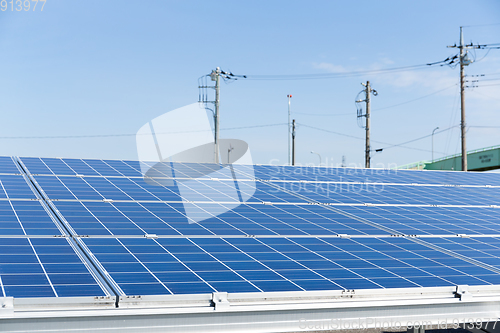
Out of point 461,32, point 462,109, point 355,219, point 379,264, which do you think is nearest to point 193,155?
point 355,219

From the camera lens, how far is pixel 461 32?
51750mm

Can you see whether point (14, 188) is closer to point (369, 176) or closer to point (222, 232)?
point (222, 232)

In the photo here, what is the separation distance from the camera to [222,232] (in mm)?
13375

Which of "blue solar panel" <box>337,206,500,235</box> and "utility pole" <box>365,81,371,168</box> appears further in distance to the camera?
"utility pole" <box>365,81,371,168</box>

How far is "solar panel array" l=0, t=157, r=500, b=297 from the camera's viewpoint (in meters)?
10.0

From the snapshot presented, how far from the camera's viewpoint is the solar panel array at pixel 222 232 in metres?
10.0

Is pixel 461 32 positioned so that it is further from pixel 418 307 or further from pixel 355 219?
pixel 418 307

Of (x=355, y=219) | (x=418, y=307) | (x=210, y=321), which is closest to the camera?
(x=210, y=321)

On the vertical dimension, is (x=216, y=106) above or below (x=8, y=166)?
above

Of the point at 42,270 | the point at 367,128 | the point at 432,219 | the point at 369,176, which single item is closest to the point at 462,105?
the point at 367,128

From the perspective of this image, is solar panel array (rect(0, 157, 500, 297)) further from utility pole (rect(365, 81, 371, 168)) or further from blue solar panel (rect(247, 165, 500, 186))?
utility pole (rect(365, 81, 371, 168))

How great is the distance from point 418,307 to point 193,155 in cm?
1498

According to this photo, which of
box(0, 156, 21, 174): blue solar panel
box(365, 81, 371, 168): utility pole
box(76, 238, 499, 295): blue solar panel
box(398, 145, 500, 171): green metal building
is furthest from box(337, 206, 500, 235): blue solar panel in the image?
box(398, 145, 500, 171): green metal building

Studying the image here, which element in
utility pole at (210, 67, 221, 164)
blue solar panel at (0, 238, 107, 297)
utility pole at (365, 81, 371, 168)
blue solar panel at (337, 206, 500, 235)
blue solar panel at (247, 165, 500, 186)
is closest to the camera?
blue solar panel at (0, 238, 107, 297)
